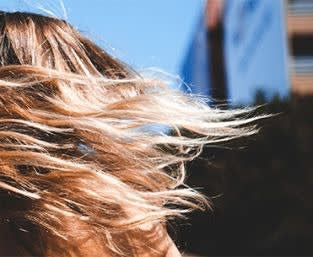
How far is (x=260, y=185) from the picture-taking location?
14.8m

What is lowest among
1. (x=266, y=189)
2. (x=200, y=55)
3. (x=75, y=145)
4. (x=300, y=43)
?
(x=200, y=55)

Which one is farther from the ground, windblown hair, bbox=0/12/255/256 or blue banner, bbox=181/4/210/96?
windblown hair, bbox=0/12/255/256

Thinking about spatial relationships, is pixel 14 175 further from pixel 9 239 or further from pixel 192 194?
pixel 192 194

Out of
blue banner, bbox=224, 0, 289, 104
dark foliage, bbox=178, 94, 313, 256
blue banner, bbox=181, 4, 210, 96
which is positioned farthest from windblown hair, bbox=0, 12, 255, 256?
blue banner, bbox=181, 4, 210, 96

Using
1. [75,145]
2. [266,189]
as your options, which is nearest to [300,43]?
[266,189]

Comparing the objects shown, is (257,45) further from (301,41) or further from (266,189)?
(266,189)

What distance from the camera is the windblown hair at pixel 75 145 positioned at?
151 cm

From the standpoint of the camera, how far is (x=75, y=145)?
162cm

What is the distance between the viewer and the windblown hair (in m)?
1.51

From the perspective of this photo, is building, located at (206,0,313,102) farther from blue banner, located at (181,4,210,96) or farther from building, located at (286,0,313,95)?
blue banner, located at (181,4,210,96)

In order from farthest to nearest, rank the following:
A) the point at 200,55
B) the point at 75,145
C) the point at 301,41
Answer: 1. the point at 200,55
2. the point at 301,41
3. the point at 75,145

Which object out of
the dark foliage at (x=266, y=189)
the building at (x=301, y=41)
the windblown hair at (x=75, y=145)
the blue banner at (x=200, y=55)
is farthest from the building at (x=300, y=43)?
the windblown hair at (x=75, y=145)

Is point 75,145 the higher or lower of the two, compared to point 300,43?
higher

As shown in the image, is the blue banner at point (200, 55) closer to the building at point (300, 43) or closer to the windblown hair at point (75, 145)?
the building at point (300, 43)
